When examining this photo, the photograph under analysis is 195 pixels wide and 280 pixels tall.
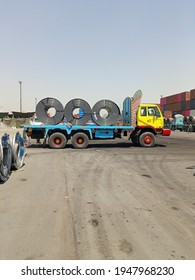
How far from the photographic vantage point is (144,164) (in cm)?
973

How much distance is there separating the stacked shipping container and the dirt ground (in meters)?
50.2

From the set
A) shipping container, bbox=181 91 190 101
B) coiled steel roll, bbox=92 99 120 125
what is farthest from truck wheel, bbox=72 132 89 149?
shipping container, bbox=181 91 190 101

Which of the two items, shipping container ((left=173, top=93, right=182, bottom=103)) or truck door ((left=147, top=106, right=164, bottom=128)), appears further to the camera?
shipping container ((left=173, top=93, right=182, bottom=103))

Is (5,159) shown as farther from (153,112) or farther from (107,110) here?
(153,112)

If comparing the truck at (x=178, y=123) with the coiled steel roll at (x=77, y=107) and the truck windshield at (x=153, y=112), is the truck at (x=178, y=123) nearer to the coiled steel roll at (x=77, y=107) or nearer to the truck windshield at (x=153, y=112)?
the truck windshield at (x=153, y=112)

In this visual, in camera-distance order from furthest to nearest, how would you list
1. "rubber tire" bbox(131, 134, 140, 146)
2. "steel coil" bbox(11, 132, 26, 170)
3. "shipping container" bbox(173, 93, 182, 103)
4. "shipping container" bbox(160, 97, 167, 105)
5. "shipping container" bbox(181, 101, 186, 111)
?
1. "shipping container" bbox(160, 97, 167, 105)
2. "shipping container" bbox(173, 93, 182, 103)
3. "shipping container" bbox(181, 101, 186, 111)
4. "rubber tire" bbox(131, 134, 140, 146)
5. "steel coil" bbox(11, 132, 26, 170)

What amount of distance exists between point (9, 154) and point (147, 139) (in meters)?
10.0

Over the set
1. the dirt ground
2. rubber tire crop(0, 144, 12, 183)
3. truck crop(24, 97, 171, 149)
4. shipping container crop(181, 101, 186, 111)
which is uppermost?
shipping container crop(181, 101, 186, 111)

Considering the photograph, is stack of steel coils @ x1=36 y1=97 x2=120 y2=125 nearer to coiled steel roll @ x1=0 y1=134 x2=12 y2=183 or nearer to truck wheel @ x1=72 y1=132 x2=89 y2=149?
truck wheel @ x1=72 y1=132 x2=89 y2=149

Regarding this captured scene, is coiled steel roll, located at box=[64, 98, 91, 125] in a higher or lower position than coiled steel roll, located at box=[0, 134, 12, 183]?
higher

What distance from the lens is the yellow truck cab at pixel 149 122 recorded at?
1571 cm

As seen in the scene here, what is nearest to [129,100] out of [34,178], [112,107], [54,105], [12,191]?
[112,107]

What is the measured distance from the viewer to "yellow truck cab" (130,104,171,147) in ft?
51.6

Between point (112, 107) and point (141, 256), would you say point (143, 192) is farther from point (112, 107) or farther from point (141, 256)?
point (112, 107)
